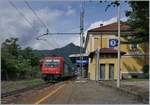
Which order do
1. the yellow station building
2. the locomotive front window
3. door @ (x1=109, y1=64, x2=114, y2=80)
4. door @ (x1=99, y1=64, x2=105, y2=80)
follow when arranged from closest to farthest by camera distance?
1. the locomotive front window
2. door @ (x1=99, y1=64, x2=105, y2=80)
3. door @ (x1=109, y1=64, x2=114, y2=80)
4. the yellow station building

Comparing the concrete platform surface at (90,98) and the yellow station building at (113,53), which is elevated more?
the yellow station building at (113,53)

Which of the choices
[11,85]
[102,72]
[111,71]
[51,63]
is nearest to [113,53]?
[111,71]

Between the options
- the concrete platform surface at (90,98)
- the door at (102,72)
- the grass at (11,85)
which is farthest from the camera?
the door at (102,72)

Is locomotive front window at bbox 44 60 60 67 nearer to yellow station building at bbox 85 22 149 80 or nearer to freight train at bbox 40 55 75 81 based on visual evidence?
freight train at bbox 40 55 75 81

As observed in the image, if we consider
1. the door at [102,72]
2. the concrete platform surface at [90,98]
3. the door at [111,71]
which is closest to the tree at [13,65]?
the door at [102,72]

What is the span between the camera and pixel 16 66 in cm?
6838

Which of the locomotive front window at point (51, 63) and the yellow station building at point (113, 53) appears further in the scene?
the yellow station building at point (113, 53)

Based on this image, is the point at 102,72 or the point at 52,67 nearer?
the point at 52,67

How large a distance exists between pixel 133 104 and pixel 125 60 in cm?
5940

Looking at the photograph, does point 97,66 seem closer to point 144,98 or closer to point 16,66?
point 16,66

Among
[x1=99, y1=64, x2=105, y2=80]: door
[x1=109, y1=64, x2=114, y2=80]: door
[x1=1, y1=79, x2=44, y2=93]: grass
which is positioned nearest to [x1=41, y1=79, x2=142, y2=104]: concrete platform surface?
[x1=1, y1=79, x2=44, y2=93]: grass

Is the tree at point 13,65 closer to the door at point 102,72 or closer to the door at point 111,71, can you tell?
the door at point 102,72

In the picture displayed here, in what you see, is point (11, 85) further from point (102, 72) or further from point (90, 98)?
point (102, 72)

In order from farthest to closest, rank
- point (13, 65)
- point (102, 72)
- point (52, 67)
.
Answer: point (102, 72) → point (13, 65) → point (52, 67)
